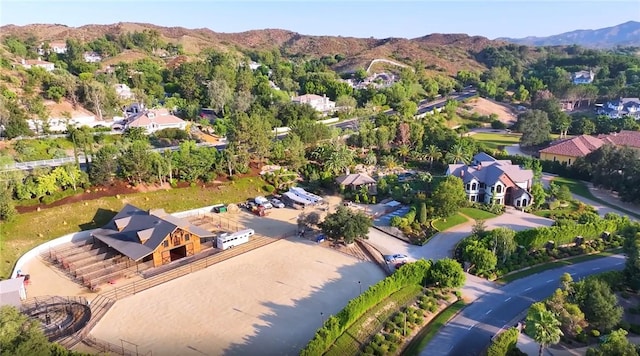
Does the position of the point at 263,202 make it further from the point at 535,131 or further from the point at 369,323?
the point at 535,131

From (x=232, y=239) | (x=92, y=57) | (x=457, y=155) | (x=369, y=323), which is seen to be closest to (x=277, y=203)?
(x=232, y=239)

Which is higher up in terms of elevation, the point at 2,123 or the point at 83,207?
the point at 2,123

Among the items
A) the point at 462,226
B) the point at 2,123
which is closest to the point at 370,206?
the point at 462,226

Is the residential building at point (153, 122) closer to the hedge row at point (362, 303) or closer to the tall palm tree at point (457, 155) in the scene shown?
the tall palm tree at point (457, 155)

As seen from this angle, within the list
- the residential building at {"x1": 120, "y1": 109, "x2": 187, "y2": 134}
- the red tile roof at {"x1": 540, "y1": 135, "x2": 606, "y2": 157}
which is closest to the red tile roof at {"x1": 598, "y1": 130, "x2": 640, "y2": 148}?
the red tile roof at {"x1": 540, "y1": 135, "x2": 606, "y2": 157}

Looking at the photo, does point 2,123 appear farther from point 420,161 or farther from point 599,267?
point 599,267

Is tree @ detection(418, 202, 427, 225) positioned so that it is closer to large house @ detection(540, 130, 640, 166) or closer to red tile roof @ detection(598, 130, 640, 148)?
large house @ detection(540, 130, 640, 166)

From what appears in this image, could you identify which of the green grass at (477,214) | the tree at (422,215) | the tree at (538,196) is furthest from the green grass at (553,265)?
the tree at (422,215)
